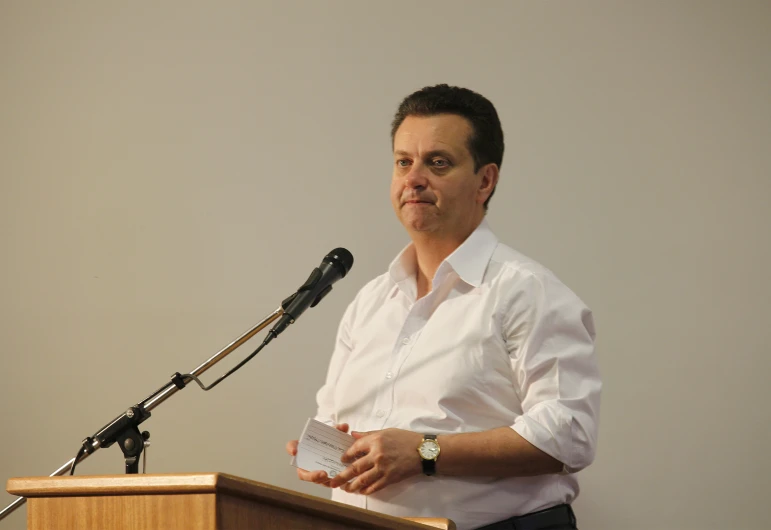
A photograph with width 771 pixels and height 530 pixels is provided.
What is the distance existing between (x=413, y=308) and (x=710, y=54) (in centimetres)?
144

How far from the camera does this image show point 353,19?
315 centimetres

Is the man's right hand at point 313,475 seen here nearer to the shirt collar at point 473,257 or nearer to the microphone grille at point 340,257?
the microphone grille at point 340,257

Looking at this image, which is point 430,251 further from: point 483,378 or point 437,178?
point 483,378

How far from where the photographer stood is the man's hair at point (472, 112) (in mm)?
2365

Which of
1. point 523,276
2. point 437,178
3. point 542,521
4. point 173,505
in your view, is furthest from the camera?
point 437,178

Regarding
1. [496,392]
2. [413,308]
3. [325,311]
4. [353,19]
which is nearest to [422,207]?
[413,308]

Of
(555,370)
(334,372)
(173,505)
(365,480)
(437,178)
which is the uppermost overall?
(437,178)

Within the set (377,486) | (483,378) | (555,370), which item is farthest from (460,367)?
(377,486)

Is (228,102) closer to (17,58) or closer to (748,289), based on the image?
(17,58)

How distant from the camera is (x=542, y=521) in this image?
2.04 m

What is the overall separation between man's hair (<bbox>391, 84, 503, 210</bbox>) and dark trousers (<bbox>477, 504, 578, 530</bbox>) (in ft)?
2.96

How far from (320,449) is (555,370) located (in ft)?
1.88

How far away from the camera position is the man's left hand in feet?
6.34

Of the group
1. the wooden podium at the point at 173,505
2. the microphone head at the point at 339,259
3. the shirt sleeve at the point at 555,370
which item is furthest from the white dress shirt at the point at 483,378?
the wooden podium at the point at 173,505
